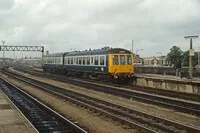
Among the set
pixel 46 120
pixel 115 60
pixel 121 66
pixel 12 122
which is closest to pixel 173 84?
pixel 121 66

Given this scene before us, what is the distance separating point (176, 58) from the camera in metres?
50.5

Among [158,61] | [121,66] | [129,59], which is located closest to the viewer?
[121,66]

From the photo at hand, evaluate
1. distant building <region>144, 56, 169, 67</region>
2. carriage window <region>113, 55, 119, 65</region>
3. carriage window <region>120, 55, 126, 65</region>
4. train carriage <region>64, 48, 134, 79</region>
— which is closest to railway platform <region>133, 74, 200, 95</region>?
train carriage <region>64, 48, 134, 79</region>

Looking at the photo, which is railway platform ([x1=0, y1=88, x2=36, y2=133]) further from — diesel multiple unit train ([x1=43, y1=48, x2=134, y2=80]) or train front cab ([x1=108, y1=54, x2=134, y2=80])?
diesel multiple unit train ([x1=43, y1=48, x2=134, y2=80])

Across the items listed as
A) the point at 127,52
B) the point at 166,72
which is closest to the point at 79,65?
the point at 127,52

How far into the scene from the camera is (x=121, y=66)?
29.9 meters

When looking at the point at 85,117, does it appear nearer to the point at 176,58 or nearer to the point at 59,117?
the point at 59,117

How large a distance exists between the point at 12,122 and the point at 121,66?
1915 cm

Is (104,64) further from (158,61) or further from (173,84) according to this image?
(158,61)

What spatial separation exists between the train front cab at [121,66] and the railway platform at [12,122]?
50.7 feet

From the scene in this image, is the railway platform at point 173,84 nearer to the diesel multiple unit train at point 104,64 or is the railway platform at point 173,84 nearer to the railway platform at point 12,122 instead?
the diesel multiple unit train at point 104,64

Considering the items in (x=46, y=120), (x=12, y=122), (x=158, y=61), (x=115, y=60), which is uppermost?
(x=158, y=61)

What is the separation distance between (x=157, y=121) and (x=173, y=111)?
301 centimetres

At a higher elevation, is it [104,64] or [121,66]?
[104,64]
